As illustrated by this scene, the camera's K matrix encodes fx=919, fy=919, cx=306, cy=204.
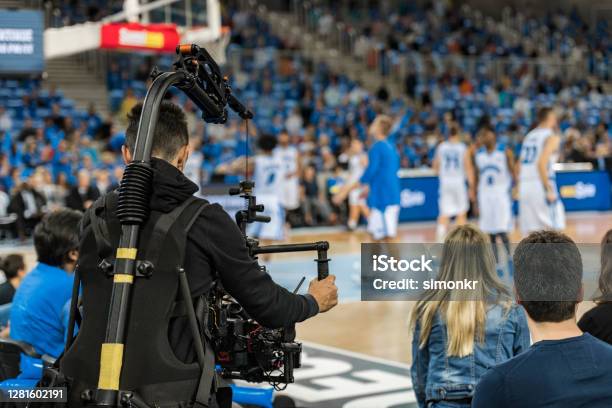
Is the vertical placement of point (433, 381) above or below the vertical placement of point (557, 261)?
below

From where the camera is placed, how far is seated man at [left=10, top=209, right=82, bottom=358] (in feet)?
15.2

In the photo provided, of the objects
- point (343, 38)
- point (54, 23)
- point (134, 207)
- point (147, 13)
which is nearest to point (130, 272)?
point (134, 207)

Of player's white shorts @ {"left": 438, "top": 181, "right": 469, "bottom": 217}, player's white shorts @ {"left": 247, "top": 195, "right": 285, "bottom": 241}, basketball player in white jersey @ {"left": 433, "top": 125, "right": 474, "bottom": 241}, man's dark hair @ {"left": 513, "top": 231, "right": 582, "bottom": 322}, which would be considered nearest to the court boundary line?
player's white shorts @ {"left": 247, "top": 195, "right": 285, "bottom": 241}

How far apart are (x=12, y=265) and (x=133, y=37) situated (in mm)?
9959

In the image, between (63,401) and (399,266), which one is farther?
(399,266)

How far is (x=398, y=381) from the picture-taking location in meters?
6.55

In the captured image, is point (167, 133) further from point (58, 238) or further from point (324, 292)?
point (58, 238)

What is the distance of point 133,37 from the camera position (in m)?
15.4

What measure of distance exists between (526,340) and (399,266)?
1271 mm

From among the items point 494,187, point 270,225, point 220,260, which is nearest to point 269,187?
point 270,225

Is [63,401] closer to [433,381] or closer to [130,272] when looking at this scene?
[130,272]

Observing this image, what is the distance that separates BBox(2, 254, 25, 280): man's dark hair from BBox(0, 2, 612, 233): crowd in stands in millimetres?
8723

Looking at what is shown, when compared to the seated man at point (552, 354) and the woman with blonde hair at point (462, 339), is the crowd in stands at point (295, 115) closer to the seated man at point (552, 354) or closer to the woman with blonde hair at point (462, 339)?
the woman with blonde hair at point (462, 339)

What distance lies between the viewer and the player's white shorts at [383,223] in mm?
10898
